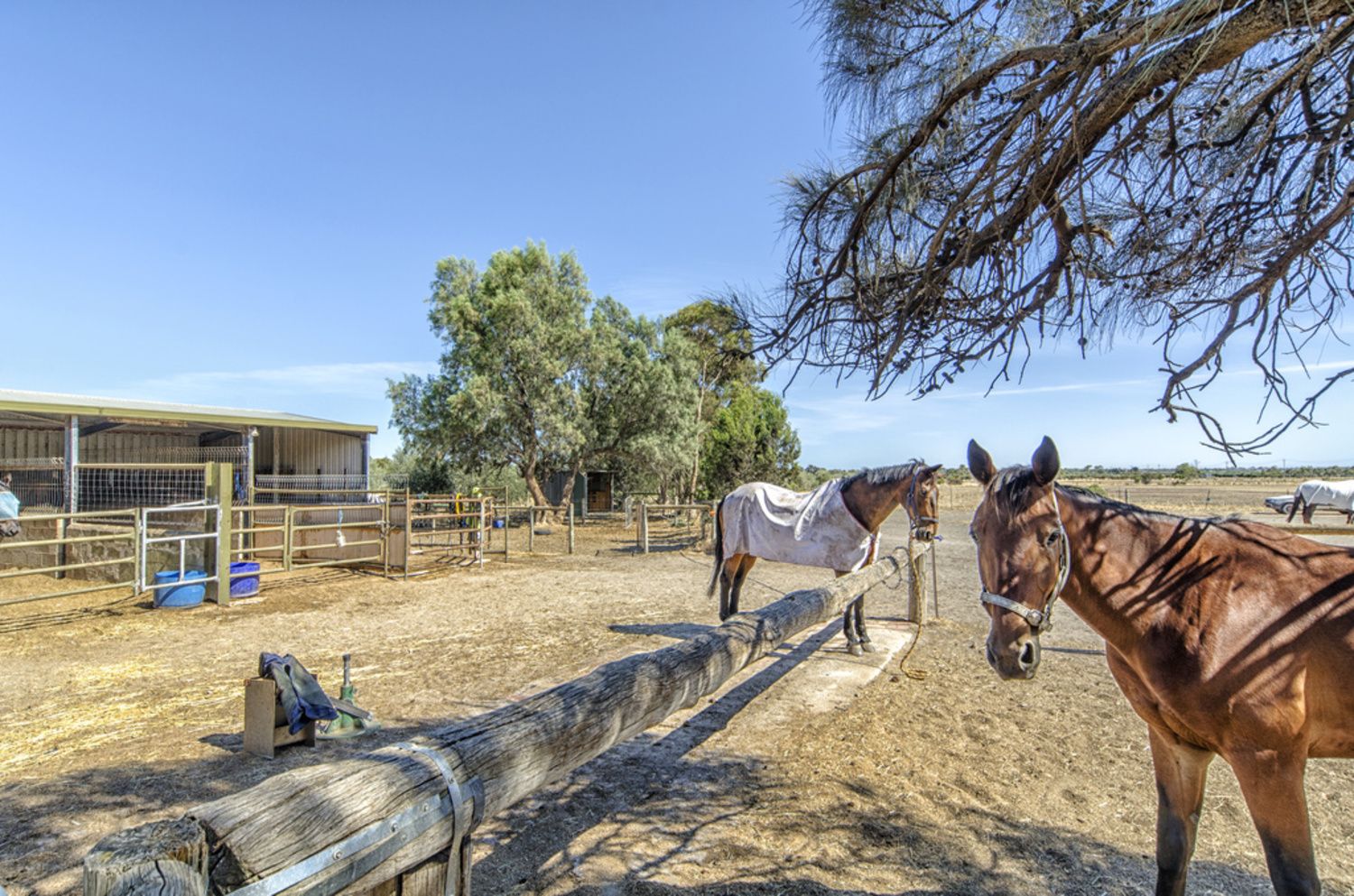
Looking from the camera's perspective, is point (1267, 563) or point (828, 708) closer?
point (1267, 563)

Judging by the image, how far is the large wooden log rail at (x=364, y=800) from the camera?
850 millimetres

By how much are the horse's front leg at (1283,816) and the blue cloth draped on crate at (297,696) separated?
424 centimetres

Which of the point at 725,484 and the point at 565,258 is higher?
the point at 565,258

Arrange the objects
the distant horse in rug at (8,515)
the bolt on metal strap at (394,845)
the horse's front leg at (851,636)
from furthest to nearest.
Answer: the distant horse in rug at (8,515)
the horse's front leg at (851,636)
the bolt on metal strap at (394,845)

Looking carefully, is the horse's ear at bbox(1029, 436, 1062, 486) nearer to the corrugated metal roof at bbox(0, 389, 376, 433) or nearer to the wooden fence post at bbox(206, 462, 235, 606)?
the wooden fence post at bbox(206, 462, 235, 606)

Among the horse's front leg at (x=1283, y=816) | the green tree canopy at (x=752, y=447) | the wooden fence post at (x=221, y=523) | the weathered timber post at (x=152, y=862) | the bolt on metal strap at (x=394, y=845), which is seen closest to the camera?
the weathered timber post at (x=152, y=862)

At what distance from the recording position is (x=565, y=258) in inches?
827

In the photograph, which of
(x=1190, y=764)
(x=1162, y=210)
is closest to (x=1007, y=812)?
(x=1190, y=764)

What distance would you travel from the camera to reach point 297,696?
3.81 m

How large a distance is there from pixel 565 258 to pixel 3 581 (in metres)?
15.3

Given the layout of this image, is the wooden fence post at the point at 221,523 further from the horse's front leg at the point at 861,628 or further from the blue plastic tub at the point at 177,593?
the horse's front leg at the point at 861,628

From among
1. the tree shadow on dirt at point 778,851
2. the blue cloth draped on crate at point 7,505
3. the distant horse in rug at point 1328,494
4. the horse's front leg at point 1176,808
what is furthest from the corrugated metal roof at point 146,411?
the distant horse in rug at point 1328,494

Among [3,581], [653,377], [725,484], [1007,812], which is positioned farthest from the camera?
[653,377]

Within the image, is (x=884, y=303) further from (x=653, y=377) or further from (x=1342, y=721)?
(x=653, y=377)
